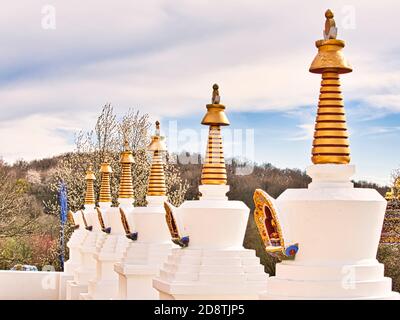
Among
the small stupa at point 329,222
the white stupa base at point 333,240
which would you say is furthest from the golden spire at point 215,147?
the white stupa base at point 333,240

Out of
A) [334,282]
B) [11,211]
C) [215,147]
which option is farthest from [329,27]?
[11,211]

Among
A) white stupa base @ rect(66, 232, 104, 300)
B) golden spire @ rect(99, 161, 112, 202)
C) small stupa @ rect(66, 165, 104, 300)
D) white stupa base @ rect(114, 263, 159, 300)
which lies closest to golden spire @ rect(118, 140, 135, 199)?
white stupa base @ rect(114, 263, 159, 300)

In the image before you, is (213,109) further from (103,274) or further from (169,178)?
(169,178)

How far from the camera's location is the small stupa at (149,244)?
15641 mm

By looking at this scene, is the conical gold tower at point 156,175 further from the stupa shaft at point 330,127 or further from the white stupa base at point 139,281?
the stupa shaft at point 330,127

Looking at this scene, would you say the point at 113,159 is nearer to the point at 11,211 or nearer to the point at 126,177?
the point at 11,211

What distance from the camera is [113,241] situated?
19.6 metres

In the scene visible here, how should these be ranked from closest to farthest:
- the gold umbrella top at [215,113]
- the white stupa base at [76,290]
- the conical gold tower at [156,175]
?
the gold umbrella top at [215,113], the conical gold tower at [156,175], the white stupa base at [76,290]

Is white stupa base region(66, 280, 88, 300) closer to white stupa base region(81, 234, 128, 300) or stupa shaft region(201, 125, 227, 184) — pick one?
white stupa base region(81, 234, 128, 300)

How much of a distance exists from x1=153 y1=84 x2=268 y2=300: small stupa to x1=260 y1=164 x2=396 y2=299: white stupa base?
3.28 metres

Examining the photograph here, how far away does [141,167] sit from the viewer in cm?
3856

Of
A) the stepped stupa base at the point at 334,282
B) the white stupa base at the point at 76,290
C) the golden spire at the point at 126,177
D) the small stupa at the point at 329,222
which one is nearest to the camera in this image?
the stepped stupa base at the point at 334,282

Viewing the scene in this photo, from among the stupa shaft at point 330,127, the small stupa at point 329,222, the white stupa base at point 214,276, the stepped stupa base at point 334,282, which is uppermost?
the stupa shaft at point 330,127

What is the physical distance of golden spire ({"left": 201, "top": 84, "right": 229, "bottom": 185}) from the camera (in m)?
12.4
